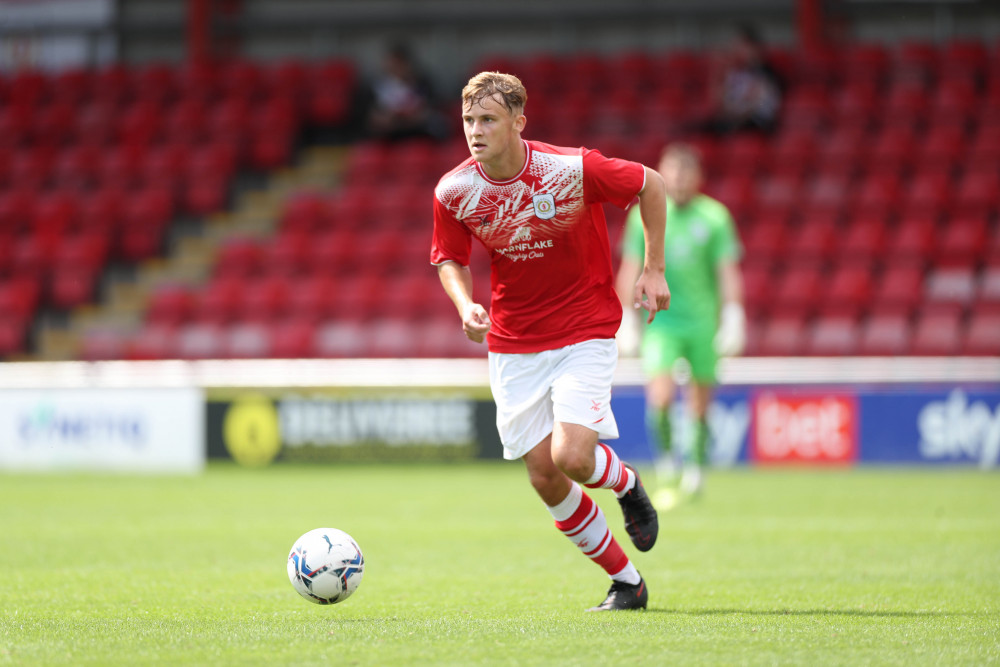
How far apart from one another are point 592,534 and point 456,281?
1158 mm

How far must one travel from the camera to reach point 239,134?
19188 mm

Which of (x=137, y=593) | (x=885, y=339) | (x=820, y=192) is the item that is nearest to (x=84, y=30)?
(x=820, y=192)

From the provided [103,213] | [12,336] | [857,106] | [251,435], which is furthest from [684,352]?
[103,213]

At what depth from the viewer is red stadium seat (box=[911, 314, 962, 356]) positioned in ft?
44.0

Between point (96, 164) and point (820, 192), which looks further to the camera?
point (96, 164)

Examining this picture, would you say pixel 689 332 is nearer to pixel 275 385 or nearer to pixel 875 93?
pixel 275 385

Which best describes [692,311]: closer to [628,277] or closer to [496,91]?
[628,277]

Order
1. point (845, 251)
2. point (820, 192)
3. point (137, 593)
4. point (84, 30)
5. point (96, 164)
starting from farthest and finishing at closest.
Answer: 1. point (84, 30)
2. point (96, 164)
3. point (820, 192)
4. point (845, 251)
5. point (137, 593)

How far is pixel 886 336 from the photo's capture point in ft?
44.9

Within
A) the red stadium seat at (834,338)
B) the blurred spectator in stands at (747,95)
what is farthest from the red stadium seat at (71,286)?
the red stadium seat at (834,338)

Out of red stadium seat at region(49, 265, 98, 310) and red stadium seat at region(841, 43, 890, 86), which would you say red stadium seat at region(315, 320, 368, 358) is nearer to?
red stadium seat at region(49, 265, 98, 310)

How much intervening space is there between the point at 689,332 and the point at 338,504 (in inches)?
118

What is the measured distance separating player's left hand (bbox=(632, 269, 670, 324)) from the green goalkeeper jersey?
447 cm

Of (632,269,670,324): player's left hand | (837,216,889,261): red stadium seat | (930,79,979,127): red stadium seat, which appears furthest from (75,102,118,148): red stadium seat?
(632,269,670,324): player's left hand
